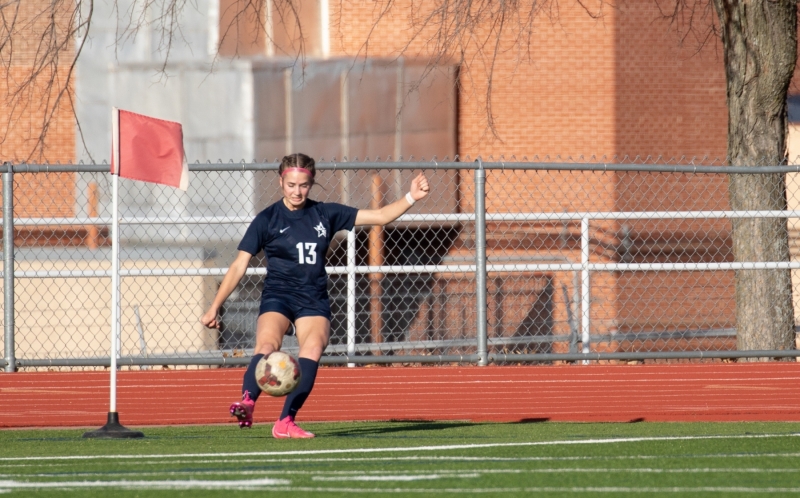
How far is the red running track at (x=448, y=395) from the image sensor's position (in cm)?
910

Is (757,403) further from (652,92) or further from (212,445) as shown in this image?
(652,92)

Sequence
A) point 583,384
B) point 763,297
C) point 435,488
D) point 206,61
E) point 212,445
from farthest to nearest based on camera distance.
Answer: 1. point 206,61
2. point 763,297
3. point 583,384
4. point 212,445
5. point 435,488

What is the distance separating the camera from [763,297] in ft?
39.9

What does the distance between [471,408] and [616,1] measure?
1070 centimetres

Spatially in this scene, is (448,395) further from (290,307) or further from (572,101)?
(572,101)

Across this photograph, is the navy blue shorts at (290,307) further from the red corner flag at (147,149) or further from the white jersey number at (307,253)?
the red corner flag at (147,149)

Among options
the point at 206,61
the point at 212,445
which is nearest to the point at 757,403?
the point at 212,445

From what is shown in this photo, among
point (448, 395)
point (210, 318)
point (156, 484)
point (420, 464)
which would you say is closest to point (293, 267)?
point (210, 318)

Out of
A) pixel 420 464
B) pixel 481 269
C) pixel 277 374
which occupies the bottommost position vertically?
pixel 420 464

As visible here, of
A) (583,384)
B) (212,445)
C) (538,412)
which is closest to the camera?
(212,445)

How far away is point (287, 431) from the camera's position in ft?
23.4

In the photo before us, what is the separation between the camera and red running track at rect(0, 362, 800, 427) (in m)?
9.10

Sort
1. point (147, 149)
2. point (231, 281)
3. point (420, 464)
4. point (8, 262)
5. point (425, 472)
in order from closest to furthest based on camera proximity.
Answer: point (425, 472)
point (420, 464)
point (231, 281)
point (147, 149)
point (8, 262)

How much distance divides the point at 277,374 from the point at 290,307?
0.69 metres
